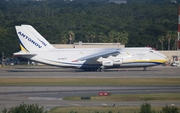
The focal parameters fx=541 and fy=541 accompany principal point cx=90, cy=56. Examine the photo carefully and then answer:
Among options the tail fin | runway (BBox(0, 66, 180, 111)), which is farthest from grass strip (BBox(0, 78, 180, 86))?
the tail fin

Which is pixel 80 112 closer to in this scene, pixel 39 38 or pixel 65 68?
pixel 39 38

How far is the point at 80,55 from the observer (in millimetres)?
94375

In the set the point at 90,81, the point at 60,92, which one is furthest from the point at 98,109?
the point at 90,81

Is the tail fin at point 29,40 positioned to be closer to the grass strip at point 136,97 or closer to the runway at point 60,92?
the runway at point 60,92

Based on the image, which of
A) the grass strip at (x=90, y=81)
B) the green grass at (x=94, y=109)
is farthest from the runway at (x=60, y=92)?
the grass strip at (x=90, y=81)

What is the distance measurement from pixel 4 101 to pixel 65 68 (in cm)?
4787

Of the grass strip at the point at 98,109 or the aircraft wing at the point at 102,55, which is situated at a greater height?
the aircraft wing at the point at 102,55

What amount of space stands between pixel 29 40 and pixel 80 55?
923 cm

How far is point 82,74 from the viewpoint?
8938cm

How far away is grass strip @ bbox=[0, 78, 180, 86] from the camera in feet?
245

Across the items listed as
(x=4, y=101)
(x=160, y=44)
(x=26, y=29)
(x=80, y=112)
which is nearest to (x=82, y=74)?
(x=26, y=29)

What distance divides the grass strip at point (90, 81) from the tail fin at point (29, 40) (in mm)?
13282

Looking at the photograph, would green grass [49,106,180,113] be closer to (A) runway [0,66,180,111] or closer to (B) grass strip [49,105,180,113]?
(B) grass strip [49,105,180,113]

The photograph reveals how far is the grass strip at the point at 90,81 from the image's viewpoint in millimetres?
74750
